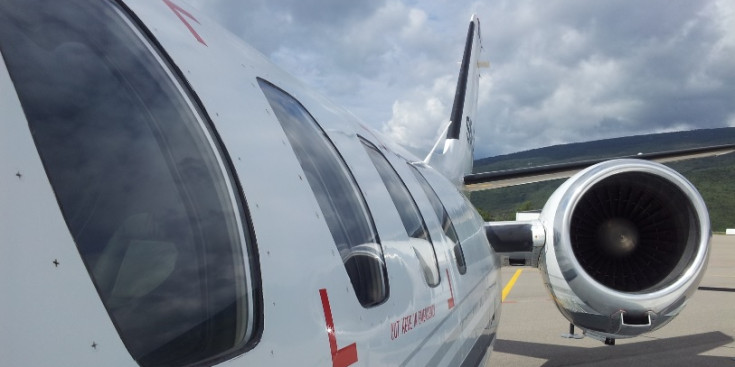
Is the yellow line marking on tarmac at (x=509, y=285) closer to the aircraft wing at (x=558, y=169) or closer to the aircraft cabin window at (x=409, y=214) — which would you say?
the aircraft wing at (x=558, y=169)

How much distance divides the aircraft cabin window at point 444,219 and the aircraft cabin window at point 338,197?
196cm

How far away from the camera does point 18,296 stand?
1103mm

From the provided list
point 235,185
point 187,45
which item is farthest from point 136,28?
point 235,185

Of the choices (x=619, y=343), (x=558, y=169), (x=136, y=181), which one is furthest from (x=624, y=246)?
(x=136, y=181)

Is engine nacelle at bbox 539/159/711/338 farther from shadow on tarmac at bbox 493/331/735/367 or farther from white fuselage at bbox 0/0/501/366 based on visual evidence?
shadow on tarmac at bbox 493/331/735/367

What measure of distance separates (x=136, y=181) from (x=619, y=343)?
974cm

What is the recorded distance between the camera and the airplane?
1.20 metres

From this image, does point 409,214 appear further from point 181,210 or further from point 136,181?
point 136,181

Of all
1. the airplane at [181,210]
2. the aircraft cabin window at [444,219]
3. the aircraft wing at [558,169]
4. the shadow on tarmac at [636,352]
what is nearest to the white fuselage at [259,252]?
the airplane at [181,210]

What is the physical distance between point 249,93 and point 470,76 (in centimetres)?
938

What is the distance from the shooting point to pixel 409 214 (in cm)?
391

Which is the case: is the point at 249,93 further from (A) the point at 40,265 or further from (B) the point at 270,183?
(A) the point at 40,265

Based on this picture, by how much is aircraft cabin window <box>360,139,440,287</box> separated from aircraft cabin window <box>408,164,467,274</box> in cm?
76

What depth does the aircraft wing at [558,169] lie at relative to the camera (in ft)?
25.4
